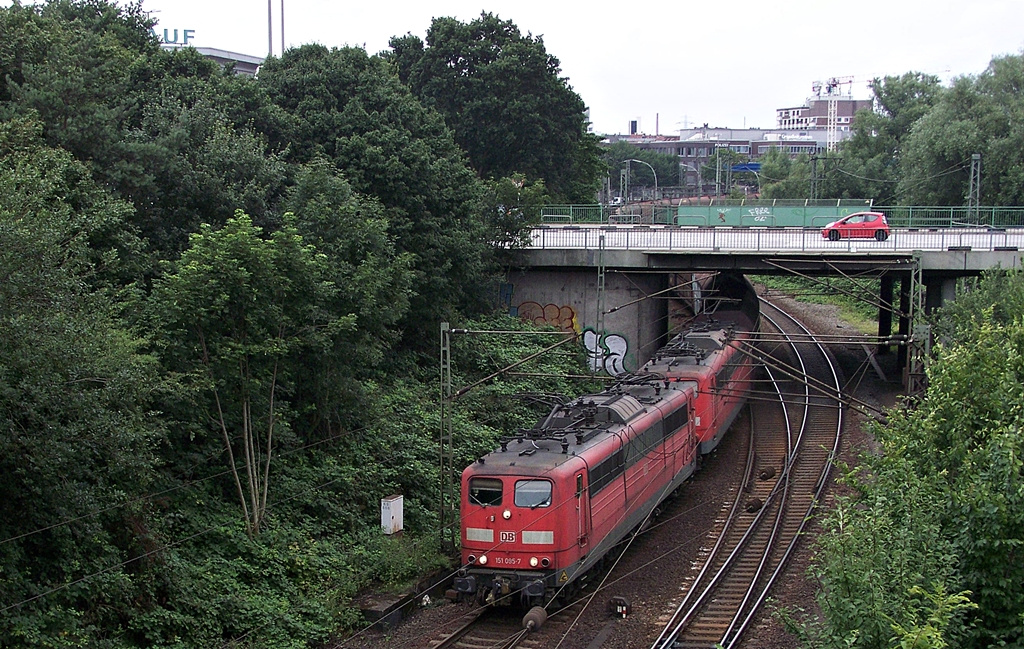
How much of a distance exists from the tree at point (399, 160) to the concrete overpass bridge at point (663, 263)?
340 cm

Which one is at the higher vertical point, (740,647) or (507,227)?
(507,227)

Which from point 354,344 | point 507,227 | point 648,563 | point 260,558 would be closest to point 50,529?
point 260,558

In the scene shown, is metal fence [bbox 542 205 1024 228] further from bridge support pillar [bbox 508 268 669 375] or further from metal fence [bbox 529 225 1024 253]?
bridge support pillar [bbox 508 268 669 375]

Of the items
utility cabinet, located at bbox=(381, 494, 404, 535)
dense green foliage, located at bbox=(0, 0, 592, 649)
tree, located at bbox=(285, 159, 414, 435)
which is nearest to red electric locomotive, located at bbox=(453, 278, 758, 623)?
dense green foliage, located at bbox=(0, 0, 592, 649)

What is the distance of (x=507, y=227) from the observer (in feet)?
126

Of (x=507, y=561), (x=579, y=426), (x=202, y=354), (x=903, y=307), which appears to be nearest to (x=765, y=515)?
(x=579, y=426)

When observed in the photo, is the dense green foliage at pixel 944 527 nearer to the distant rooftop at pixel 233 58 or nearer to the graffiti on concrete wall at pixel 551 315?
the graffiti on concrete wall at pixel 551 315

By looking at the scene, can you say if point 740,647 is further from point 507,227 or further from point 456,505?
point 507,227

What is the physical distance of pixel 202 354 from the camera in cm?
1848

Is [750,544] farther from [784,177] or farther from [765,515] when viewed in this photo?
[784,177]

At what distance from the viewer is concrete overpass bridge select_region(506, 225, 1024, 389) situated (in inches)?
1328

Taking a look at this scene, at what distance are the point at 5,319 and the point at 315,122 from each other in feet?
71.2

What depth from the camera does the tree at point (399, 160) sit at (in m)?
31.8

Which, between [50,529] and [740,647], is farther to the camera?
[740,647]
